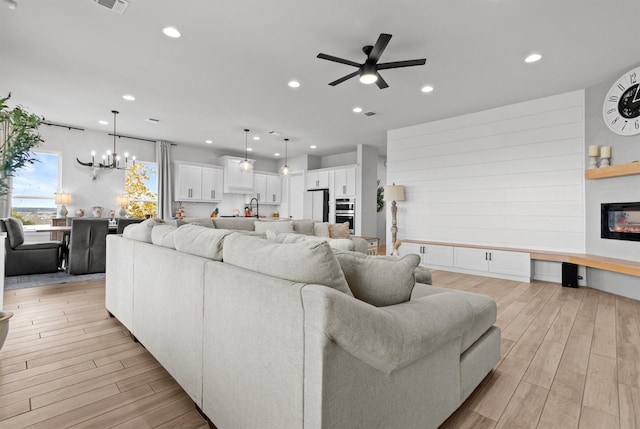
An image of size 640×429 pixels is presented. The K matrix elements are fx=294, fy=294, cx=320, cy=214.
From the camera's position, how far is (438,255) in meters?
5.56

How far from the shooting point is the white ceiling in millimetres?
2686

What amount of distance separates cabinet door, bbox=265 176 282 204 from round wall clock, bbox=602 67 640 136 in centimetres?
798

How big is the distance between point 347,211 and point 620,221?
5361 mm

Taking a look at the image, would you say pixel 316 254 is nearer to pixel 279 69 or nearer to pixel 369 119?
pixel 279 69

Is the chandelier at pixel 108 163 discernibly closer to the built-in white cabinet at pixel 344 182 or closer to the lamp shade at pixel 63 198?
the lamp shade at pixel 63 198

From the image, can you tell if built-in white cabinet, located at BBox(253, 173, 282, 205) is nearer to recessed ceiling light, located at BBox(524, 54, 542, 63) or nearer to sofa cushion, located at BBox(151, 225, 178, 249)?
sofa cushion, located at BBox(151, 225, 178, 249)

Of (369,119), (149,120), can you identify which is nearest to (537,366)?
(369,119)

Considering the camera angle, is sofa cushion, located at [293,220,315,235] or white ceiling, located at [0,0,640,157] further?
sofa cushion, located at [293,220,315,235]

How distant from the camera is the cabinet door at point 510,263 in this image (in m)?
4.54

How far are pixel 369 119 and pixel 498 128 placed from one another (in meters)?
2.28

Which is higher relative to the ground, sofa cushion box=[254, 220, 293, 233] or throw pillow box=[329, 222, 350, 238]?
sofa cushion box=[254, 220, 293, 233]

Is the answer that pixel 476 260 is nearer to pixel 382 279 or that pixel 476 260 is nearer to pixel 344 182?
pixel 344 182

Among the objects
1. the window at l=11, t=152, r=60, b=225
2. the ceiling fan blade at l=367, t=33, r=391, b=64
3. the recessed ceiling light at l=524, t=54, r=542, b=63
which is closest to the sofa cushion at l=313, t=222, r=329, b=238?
the ceiling fan blade at l=367, t=33, r=391, b=64

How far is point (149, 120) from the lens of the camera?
19.4 ft
